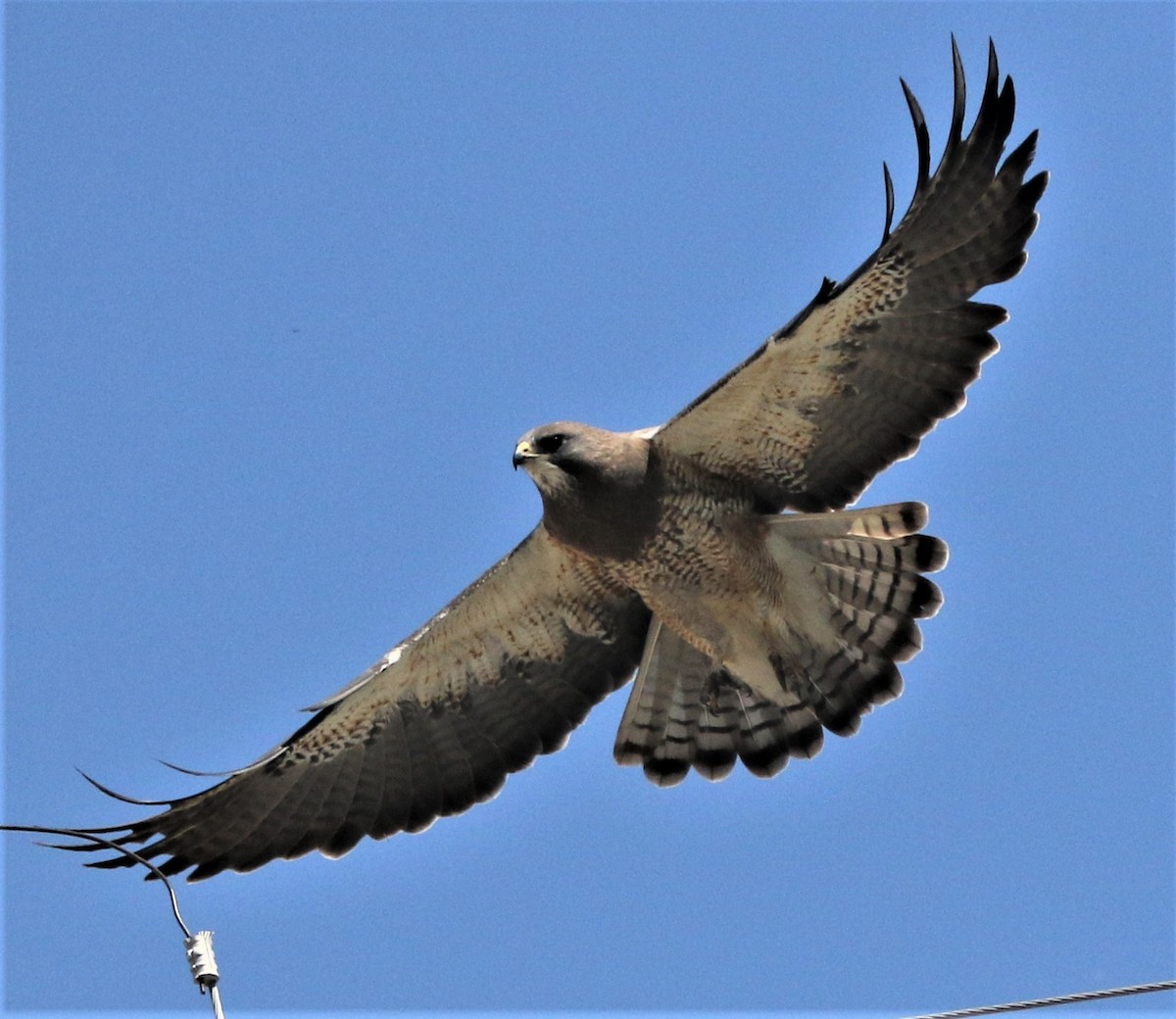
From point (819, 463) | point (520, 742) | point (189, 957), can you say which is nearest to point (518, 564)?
point (520, 742)

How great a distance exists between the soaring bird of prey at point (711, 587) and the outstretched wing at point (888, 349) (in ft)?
0.04

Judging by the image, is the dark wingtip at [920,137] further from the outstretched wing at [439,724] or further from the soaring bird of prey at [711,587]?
the outstretched wing at [439,724]

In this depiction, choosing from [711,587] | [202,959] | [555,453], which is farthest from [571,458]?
[202,959]

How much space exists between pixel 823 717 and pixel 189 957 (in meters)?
5.01

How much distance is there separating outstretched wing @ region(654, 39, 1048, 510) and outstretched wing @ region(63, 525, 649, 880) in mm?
1288

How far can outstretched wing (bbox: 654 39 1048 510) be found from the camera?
9.43 meters

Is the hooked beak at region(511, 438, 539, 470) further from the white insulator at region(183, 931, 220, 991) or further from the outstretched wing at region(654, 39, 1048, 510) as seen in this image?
the white insulator at region(183, 931, 220, 991)

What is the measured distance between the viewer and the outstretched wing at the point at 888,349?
9.43m

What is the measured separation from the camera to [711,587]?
1050 centimetres

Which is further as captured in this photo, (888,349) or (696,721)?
(696,721)

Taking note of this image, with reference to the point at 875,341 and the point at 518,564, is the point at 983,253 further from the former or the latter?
the point at 518,564

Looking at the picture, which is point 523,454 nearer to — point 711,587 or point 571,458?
point 571,458

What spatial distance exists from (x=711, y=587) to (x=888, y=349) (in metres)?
1.73

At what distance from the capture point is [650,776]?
36.3 ft
